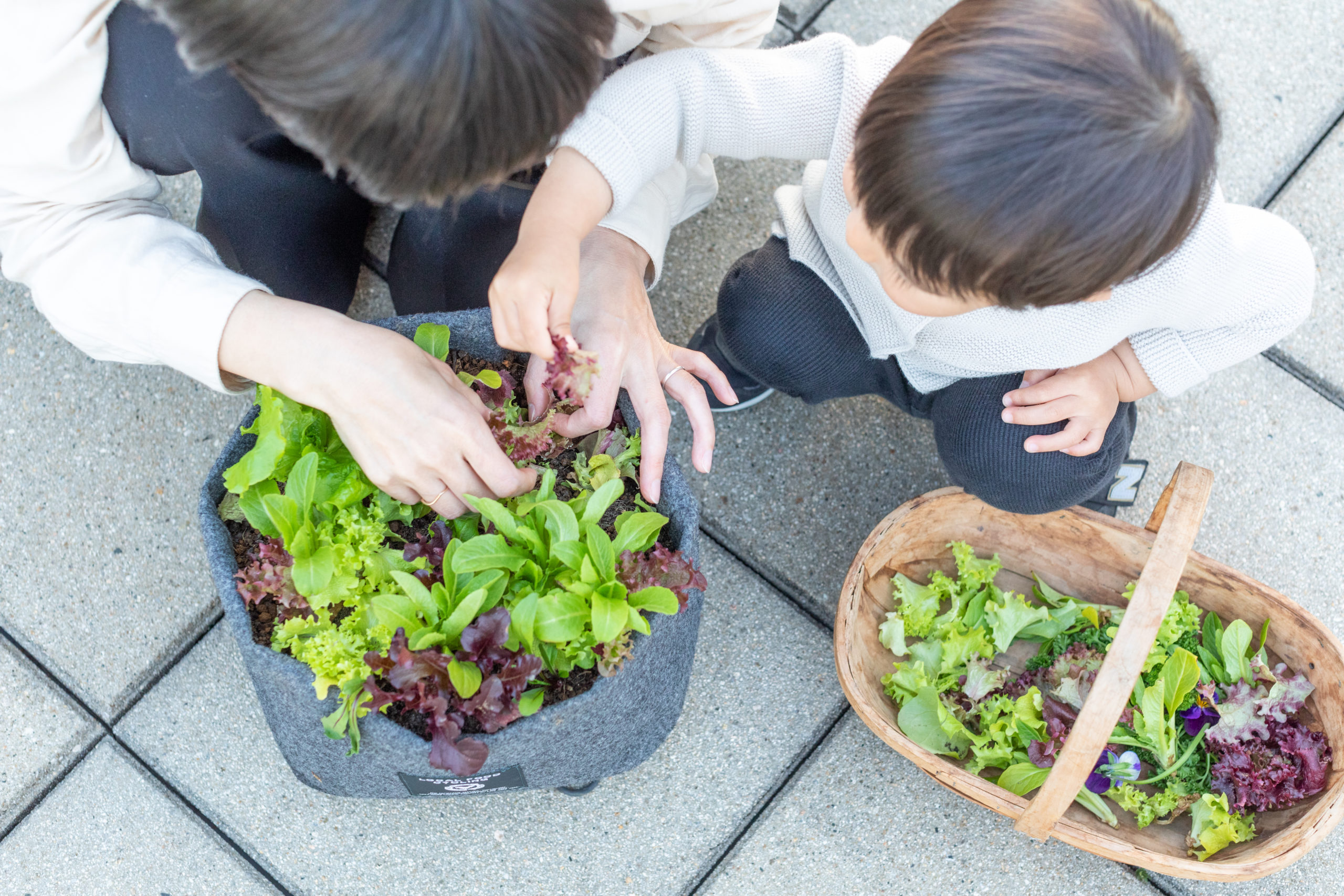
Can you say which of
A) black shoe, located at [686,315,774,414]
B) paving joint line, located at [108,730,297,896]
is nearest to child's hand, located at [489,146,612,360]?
black shoe, located at [686,315,774,414]

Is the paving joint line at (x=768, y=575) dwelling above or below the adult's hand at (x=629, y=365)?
below

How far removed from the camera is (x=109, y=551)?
146cm

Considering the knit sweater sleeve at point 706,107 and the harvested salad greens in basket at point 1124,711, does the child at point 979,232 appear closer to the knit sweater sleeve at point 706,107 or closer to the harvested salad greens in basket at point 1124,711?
the knit sweater sleeve at point 706,107

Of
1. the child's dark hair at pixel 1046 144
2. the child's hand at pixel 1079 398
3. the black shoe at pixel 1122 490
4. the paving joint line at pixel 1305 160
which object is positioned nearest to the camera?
the child's dark hair at pixel 1046 144

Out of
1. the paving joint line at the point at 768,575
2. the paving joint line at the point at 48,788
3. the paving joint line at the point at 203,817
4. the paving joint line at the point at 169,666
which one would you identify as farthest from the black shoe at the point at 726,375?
the paving joint line at the point at 48,788

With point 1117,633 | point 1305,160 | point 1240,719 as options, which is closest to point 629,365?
point 1117,633

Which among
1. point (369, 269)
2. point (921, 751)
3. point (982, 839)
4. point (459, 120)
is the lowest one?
point (982, 839)

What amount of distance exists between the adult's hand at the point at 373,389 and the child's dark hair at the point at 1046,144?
47 cm

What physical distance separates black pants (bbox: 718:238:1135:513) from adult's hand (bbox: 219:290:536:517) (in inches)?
19.3

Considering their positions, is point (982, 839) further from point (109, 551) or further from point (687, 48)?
point (109, 551)

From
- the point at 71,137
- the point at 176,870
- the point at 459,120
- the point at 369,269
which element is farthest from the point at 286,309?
the point at 176,870

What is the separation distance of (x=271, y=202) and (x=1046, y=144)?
35.9 inches

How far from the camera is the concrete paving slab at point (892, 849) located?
4.64ft

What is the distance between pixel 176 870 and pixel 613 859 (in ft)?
2.05
